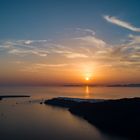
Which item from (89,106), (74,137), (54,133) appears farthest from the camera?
(89,106)

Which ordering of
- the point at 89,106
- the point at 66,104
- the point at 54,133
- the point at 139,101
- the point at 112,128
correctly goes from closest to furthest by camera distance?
1. the point at 54,133
2. the point at 112,128
3. the point at 139,101
4. the point at 89,106
5. the point at 66,104

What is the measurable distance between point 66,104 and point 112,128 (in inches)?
2043

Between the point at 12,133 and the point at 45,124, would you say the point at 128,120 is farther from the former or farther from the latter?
the point at 12,133

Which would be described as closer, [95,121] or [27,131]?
[27,131]

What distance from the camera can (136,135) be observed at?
44.7 metres

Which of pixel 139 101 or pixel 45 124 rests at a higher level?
pixel 139 101

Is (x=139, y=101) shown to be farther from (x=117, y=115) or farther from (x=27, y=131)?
(x=27, y=131)

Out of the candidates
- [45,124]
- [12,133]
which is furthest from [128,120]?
[12,133]

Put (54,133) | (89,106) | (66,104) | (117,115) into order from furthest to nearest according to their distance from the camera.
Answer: (66,104) < (89,106) < (117,115) < (54,133)

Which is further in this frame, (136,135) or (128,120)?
(128,120)

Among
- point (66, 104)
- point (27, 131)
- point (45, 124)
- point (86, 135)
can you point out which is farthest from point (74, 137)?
point (66, 104)

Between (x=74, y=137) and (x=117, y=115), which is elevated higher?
(x=117, y=115)

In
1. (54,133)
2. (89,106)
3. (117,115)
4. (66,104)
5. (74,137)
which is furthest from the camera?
(66,104)

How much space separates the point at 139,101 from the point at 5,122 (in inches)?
1426
